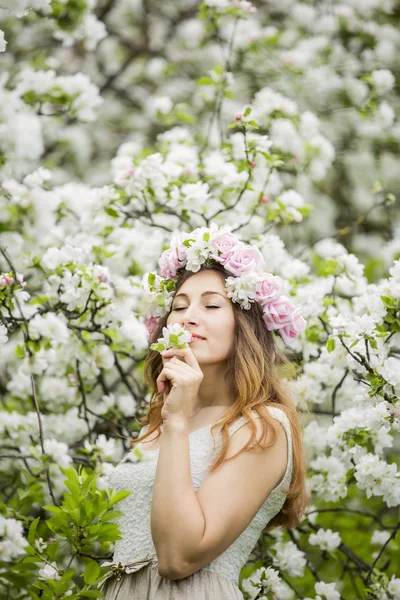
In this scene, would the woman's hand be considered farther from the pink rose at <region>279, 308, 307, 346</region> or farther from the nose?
the pink rose at <region>279, 308, 307, 346</region>

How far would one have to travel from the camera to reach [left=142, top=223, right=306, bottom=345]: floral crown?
2.08m

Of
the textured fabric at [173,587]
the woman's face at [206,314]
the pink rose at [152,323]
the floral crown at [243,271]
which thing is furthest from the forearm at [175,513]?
the pink rose at [152,323]

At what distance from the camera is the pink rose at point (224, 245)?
212cm

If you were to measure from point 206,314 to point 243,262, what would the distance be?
20 centimetres

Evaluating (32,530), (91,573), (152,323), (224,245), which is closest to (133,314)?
(152,323)

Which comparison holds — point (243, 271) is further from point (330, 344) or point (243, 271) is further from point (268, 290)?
point (330, 344)

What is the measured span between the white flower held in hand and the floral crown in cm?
27

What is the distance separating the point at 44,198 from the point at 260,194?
0.90 metres

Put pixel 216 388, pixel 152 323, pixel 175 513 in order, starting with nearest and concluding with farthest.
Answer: pixel 175 513
pixel 216 388
pixel 152 323

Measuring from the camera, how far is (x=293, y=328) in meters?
2.16

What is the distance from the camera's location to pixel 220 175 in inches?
121

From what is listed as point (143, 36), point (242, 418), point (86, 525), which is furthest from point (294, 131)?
point (143, 36)

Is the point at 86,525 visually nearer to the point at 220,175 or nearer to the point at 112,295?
the point at 112,295

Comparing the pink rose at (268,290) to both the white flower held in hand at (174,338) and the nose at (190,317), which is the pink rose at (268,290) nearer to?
the nose at (190,317)
